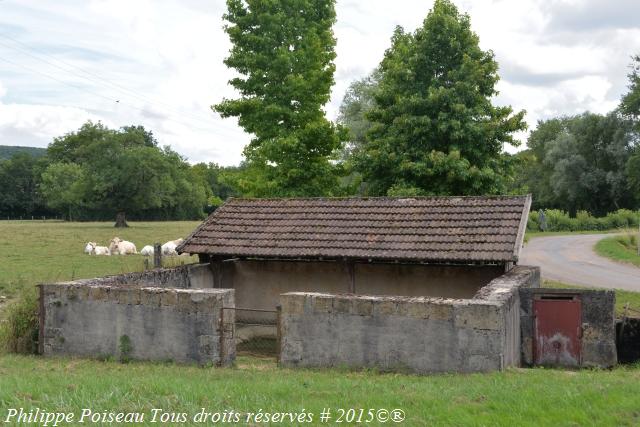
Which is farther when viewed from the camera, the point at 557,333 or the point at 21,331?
the point at 557,333

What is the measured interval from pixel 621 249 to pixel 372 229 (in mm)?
23886

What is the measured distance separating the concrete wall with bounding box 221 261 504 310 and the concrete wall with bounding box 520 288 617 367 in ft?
4.87

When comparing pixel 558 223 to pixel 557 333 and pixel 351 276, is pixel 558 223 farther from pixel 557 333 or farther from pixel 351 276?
pixel 557 333

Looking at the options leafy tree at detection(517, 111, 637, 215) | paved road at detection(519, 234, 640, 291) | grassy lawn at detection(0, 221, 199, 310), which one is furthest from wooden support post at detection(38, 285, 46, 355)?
leafy tree at detection(517, 111, 637, 215)

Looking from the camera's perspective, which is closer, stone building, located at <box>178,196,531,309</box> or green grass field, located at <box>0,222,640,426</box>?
green grass field, located at <box>0,222,640,426</box>

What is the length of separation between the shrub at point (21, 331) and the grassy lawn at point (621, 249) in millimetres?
25204

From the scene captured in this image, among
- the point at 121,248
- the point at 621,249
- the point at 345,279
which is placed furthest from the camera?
the point at 121,248

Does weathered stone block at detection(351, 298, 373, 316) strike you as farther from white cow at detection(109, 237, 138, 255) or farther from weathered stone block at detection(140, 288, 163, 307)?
white cow at detection(109, 237, 138, 255)

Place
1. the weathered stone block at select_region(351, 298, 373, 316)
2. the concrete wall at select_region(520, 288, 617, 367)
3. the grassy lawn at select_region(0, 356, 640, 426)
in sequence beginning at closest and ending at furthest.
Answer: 1. the grassy lawn at select_region(0, 356, 640, 426)
2. the weathered stone block at select_region(351, 298, 373, 316)
3. the concrete wall at select_region(520, 288, 617, 367)

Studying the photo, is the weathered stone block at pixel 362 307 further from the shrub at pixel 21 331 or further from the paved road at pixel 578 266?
the paved road at pixel 578 266

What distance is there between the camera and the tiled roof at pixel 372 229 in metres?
14.1

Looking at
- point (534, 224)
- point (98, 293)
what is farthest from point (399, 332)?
point (534, 224)

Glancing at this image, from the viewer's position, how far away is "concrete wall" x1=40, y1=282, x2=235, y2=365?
11.1 meters

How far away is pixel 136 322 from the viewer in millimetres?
11602
